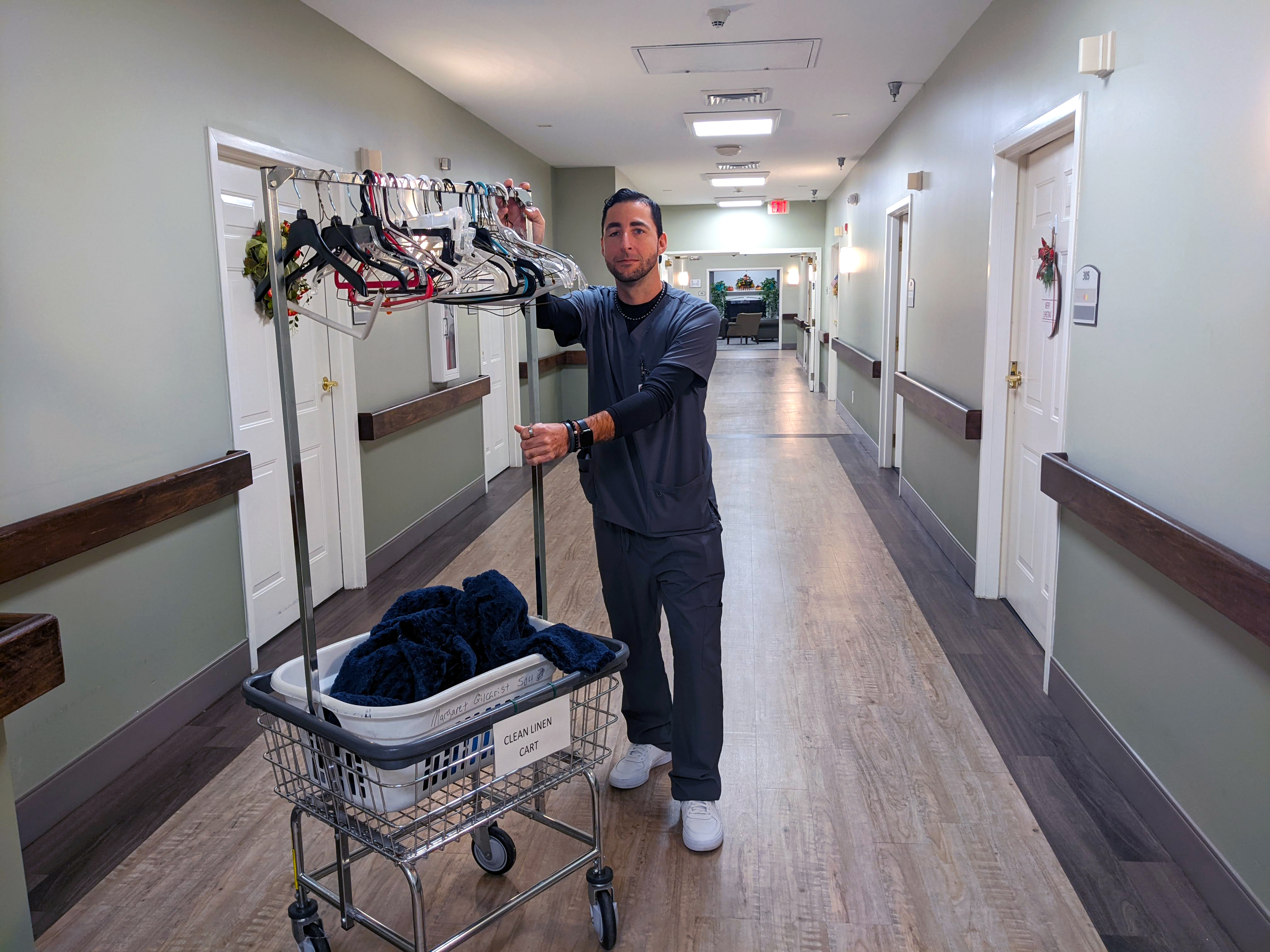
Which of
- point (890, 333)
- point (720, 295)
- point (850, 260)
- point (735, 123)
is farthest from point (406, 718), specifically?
point (720, 295)

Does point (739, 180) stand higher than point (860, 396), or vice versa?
point (739, 180)

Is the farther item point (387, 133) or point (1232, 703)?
point (387, 133)

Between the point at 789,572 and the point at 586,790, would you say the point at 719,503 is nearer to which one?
the point at 789,572

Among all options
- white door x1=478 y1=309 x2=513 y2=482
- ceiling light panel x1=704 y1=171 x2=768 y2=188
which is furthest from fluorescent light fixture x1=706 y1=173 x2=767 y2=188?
white door x1=478 y1=309 x2=513 y2=482

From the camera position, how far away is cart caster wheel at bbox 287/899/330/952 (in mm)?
1960

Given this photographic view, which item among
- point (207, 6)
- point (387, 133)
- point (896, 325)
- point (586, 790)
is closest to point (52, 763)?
point (586, 790)

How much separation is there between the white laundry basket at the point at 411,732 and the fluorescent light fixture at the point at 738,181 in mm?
9531

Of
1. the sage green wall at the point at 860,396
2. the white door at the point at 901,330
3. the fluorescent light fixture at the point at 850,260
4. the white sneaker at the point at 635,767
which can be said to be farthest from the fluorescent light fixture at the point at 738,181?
the white sneaker at the point at 635,767

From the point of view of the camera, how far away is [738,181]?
11062mm

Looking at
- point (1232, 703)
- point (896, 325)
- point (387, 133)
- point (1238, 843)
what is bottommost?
point (1238, 843)

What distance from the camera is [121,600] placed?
289 centimetres

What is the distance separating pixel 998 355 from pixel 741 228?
10.8 metres

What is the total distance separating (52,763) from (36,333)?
1.16 m

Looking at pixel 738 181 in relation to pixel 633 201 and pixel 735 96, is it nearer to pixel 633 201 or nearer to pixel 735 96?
pixel 735 96
